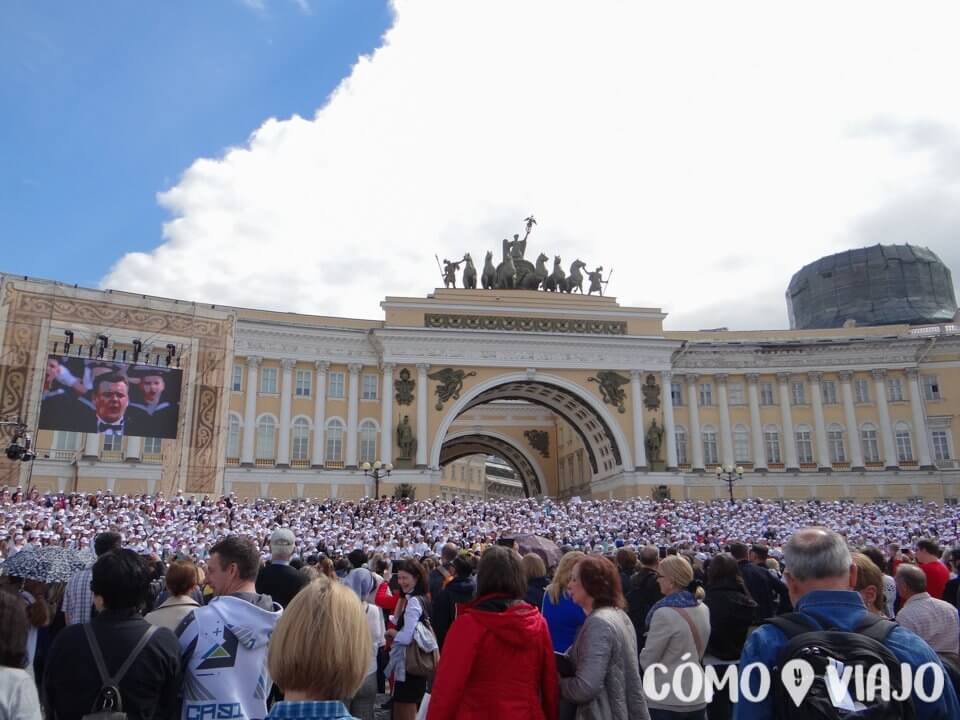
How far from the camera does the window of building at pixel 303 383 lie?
4112 cm

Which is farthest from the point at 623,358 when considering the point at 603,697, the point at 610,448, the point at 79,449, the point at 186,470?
the point at 603,697

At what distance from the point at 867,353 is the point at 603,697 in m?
48.5

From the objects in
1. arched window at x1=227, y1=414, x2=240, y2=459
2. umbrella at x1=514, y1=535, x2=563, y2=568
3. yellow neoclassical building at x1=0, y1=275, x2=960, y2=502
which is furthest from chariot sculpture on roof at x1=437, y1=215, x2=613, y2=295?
umbrella at x1=514, y1=535, x2=563, y2=568

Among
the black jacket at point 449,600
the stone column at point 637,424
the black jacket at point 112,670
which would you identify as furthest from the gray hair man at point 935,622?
the stone column at point 637,424

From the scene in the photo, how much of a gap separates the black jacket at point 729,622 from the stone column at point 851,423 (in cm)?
4407

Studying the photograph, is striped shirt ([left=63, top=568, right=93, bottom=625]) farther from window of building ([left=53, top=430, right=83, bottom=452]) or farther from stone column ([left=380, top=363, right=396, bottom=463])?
stone column ([left=380, top=363, right=396, bottom=463])

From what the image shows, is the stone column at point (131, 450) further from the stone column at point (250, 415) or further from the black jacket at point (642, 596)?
the black jacket at point (642, 596)

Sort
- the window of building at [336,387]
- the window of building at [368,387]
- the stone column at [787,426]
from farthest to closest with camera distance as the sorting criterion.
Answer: the stone column at [787,426] → the window of building at [368,387] → the window of building at [336,387]

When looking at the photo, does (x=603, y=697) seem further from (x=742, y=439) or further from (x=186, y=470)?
(x=742, y=439)

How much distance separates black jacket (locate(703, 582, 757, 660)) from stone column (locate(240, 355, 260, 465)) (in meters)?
35.7

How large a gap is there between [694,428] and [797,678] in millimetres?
44914

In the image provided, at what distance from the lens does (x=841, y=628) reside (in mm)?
2873

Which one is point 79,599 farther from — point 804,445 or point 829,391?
point 829,391

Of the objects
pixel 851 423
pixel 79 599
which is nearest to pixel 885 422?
pixel 851 423
